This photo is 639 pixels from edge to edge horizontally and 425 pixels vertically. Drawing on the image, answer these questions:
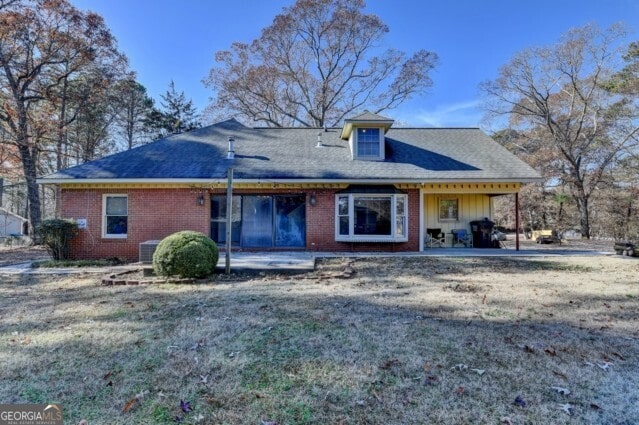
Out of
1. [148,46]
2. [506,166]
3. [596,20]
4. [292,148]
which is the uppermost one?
[596,20]

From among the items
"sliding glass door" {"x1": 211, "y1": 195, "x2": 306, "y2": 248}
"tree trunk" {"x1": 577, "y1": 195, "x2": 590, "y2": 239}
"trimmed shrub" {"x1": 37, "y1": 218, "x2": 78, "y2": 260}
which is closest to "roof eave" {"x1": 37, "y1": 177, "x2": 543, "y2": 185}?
"sliding glass door" {"x1": 211, "y1": 195, "x2": 306, "y2": 248}

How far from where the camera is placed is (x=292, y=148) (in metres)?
14.7

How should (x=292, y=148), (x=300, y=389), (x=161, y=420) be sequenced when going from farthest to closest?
(x=292, y=148) → (x=300, y=389) → (x=161, y=420)

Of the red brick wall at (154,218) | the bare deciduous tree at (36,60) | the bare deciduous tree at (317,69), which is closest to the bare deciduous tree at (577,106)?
the bare deciduous tree at (317,69)

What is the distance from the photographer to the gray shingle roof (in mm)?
12195

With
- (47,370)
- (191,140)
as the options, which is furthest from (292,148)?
(47,370)

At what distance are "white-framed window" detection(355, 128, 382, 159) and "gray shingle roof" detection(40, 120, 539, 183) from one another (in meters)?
0.50

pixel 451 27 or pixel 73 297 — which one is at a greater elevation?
pixel 451 27

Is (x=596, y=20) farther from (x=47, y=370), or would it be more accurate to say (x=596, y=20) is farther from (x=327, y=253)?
(x=47, y=370)

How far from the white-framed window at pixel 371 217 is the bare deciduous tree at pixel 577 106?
1576 cm

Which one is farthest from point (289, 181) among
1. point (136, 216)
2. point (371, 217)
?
point (136, 216)

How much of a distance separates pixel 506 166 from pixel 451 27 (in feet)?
27.6

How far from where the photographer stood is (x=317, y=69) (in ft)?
84.3

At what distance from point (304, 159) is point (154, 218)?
19.2 ft
